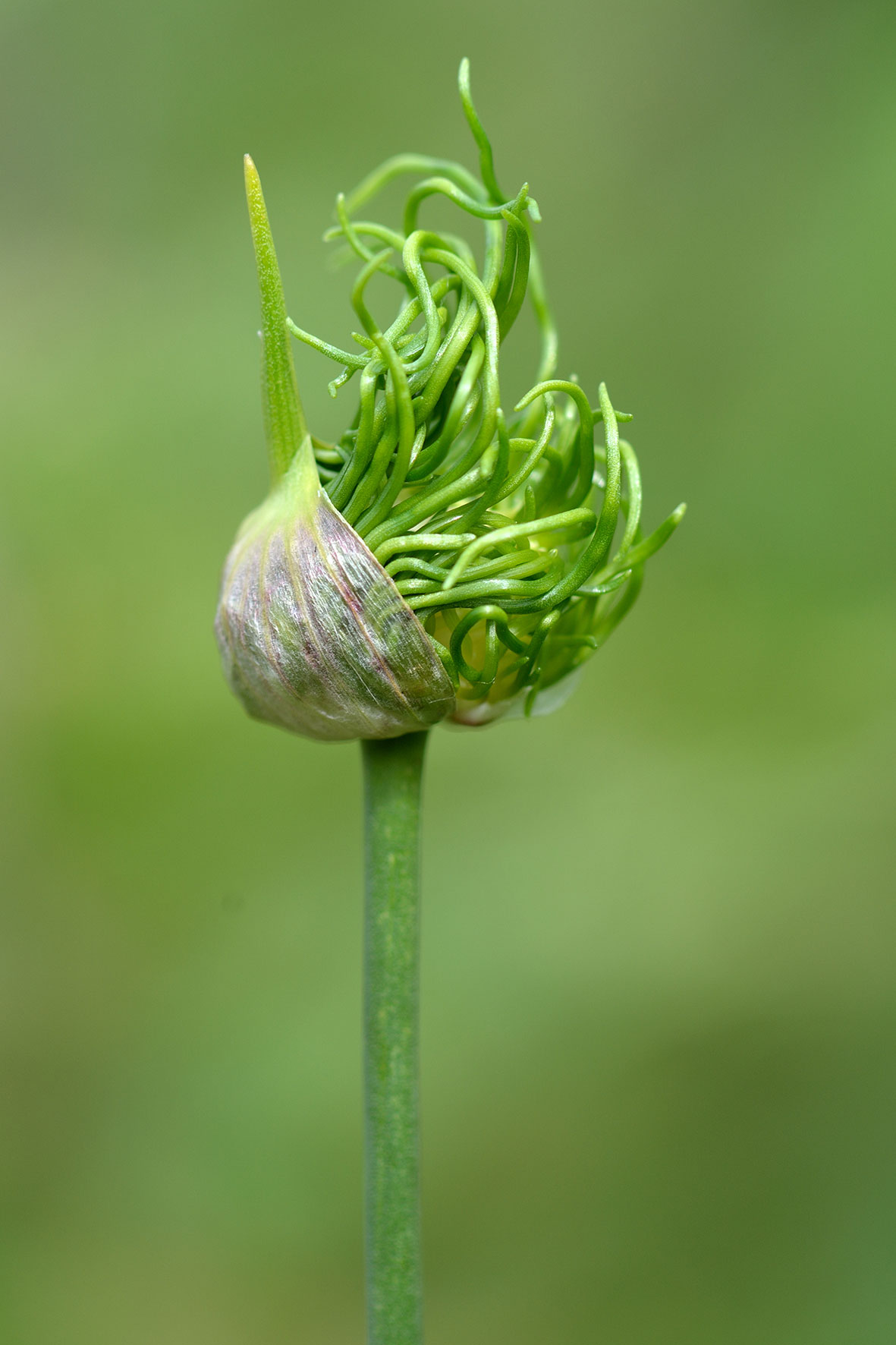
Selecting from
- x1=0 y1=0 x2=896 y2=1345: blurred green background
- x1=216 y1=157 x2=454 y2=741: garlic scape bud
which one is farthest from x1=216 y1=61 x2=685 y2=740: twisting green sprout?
x1=0 y1=0 x2=896 y2=1345: blurred green background

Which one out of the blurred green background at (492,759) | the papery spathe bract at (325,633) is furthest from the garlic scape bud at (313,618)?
the blurred green background at (492,759)

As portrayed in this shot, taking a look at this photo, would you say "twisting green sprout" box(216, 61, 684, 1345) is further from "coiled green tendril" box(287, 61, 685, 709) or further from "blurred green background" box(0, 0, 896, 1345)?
"blurred green background" box(0, 0, 896, 1345)

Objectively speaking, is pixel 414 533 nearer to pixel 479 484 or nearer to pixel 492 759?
pixel 479 484

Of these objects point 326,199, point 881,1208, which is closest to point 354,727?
point 881,1208

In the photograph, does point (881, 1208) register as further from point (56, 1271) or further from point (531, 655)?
point (531, 655)

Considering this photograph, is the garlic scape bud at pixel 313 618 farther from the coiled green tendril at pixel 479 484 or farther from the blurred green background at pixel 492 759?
the blurred green background at pixel 492 759
